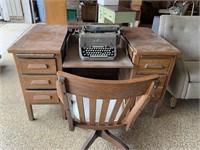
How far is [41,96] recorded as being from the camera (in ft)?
4.53

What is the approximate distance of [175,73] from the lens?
1665mm

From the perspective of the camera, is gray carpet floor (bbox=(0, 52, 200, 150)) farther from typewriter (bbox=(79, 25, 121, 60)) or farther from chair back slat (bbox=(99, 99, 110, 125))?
typewriter (bbox=(79, 25, 121, 60))

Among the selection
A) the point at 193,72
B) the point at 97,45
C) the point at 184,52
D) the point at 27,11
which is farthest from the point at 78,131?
the point at 27,11

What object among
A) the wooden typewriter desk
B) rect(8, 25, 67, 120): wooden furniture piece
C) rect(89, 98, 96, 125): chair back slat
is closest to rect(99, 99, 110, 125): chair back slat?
rect(89, 98, 96, 125): chair back slat

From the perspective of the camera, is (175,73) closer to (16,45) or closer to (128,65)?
(128,65)

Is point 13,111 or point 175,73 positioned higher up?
point 175,73

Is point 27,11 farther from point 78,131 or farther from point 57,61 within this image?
point 78,131

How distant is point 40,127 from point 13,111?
38 centimetres

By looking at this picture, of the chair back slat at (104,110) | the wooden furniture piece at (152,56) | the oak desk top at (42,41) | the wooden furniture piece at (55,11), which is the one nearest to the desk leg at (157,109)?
the wooden furniture piece at (152,56)

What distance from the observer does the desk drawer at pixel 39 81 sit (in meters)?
1.28

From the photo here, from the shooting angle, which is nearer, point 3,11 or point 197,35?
point 197,35

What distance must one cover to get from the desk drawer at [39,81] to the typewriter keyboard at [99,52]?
0.31 metres

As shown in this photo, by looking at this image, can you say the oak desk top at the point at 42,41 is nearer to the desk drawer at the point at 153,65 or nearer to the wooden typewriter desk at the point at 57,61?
the wooden typewriter desk at the point at 57,61

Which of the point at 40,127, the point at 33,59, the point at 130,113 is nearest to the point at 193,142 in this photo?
the point at 130,113
